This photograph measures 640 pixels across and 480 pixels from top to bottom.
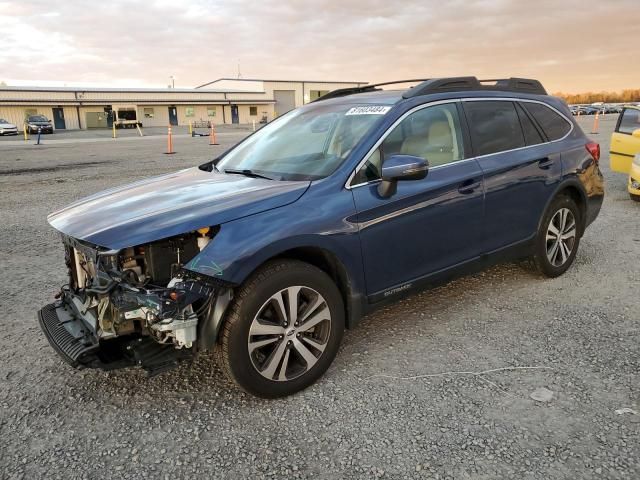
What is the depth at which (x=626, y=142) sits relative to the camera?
923 centimetres

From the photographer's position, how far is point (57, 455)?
101 inches

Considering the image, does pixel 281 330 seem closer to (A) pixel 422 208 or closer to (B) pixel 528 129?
(A) pixel 422 208

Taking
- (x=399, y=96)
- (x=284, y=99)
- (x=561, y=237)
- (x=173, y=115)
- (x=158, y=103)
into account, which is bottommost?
(x=561, y=237)

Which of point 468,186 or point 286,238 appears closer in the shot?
point 286,238

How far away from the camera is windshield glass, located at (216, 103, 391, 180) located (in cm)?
348

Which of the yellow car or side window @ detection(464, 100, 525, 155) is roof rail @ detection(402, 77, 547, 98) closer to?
side window @ detection(464, 100, 525, 155)

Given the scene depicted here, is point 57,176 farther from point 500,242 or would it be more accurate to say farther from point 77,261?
point 500,242

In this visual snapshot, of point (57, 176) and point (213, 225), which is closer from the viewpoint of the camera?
point (213, 225)

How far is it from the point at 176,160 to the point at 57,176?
4.38 m

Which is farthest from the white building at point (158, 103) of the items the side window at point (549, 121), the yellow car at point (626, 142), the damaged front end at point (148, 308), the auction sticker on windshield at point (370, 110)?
the damaged front end at point (148, 308)

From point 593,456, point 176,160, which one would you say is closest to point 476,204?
point 593,456

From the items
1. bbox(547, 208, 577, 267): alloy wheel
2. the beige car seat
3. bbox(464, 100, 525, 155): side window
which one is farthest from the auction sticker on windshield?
bbox(547, 208, 577, 267): alloy wheel

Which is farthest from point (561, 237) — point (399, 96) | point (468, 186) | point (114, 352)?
point (114, 352)

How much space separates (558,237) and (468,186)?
4.95 ft
